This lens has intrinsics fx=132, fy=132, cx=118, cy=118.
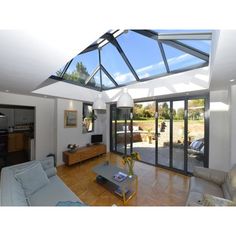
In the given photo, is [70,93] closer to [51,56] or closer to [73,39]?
[51,56]

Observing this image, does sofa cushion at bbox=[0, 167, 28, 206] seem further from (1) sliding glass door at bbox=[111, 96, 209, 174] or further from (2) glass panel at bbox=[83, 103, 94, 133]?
(1) sliding glass door at bbox=[111, 96, 209, 174]

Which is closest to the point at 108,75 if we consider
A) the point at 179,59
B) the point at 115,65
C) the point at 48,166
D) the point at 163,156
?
the point at 115,65

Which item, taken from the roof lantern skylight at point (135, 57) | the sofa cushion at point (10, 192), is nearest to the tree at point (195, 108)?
the roof lantern skylight at point (135, 57)

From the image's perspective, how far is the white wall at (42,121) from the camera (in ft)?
13.9

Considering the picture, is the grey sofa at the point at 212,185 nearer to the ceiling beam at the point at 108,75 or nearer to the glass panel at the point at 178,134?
the glass panel at the point at 178,134

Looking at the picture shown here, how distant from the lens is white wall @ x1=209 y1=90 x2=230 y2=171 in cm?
331

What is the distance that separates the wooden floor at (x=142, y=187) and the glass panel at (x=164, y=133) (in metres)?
0.42

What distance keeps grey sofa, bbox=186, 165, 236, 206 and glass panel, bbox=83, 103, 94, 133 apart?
4222mm

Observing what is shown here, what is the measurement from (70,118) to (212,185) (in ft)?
14.9

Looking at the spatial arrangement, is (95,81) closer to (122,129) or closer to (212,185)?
(122,129)

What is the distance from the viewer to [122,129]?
20.0 feet

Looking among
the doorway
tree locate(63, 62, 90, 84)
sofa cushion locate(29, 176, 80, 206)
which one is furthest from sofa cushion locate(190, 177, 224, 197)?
the doorway
